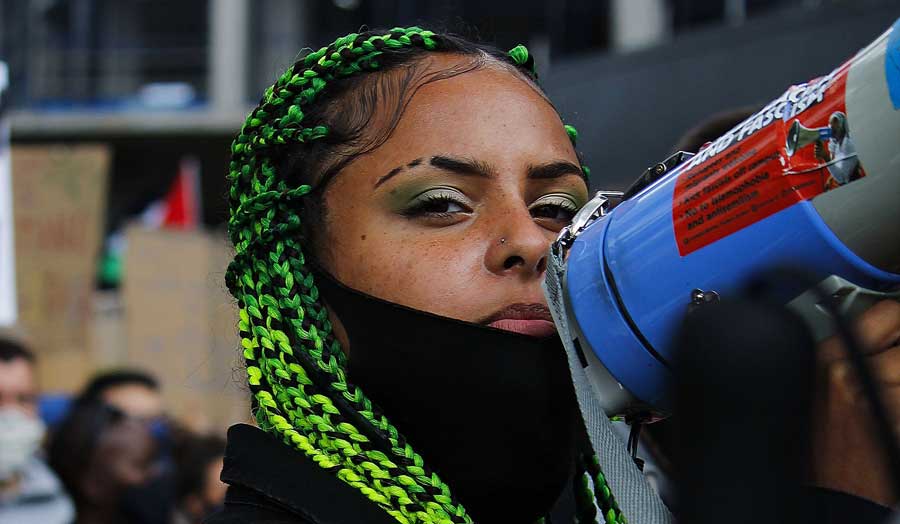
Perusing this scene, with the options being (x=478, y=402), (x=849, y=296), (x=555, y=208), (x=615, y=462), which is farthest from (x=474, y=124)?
(x=849, y=296)

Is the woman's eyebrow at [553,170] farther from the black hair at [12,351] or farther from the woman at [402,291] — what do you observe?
the black hair at [12,351]

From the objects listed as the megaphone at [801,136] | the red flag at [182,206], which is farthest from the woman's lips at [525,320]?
the red flag at [182,206]

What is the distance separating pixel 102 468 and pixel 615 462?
3.68 meters

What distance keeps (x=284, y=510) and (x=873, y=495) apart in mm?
743

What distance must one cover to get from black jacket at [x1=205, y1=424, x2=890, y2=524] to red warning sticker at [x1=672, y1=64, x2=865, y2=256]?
530 millimetres

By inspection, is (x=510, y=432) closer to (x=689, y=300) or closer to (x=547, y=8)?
(x=689, y=300)

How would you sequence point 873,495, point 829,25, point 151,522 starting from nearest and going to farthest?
point 873,495 < point 151,522 < point 829,25

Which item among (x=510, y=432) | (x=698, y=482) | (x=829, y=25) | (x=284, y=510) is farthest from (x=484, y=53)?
(x=829, y=25)

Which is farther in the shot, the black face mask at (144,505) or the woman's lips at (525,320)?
the black face mask at (144,505)

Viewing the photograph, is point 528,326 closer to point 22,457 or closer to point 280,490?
point 280,490

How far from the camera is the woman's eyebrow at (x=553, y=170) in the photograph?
167 centimetres

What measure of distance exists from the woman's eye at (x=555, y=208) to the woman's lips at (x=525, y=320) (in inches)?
7.5

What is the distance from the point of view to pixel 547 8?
1991 cm

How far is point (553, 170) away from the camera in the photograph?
1695mm
